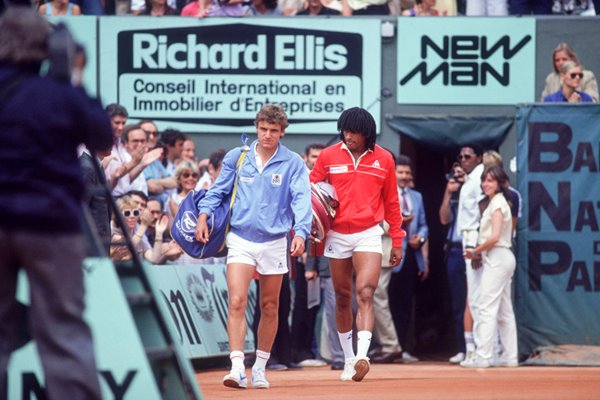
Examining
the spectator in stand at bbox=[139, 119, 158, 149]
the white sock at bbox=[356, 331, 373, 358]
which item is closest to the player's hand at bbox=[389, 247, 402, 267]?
the white sock at bbox=[356, 331, 373, 358]

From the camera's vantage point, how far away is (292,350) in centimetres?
1711

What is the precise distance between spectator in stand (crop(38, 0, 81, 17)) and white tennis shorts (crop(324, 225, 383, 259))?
7681 mm

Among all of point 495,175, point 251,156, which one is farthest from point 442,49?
point 251,156

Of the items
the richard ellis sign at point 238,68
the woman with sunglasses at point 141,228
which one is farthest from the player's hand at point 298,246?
the richard ellis sign at point 238,68

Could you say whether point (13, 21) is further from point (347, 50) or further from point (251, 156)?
point (347, 50)

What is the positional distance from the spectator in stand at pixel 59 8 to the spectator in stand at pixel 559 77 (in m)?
6.44

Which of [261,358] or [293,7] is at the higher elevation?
[293,7]

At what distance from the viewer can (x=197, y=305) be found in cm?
1617

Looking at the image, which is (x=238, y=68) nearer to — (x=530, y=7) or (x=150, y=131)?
(x=150, y=131)

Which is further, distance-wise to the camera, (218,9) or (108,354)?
(218,9)

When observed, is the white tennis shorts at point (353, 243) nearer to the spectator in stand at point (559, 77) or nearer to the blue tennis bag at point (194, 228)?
the blue tennis bag at point (194, 228)

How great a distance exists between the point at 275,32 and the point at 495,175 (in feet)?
13.1

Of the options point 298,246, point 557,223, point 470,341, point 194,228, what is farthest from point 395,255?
point 557,223

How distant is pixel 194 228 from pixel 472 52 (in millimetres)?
7634
